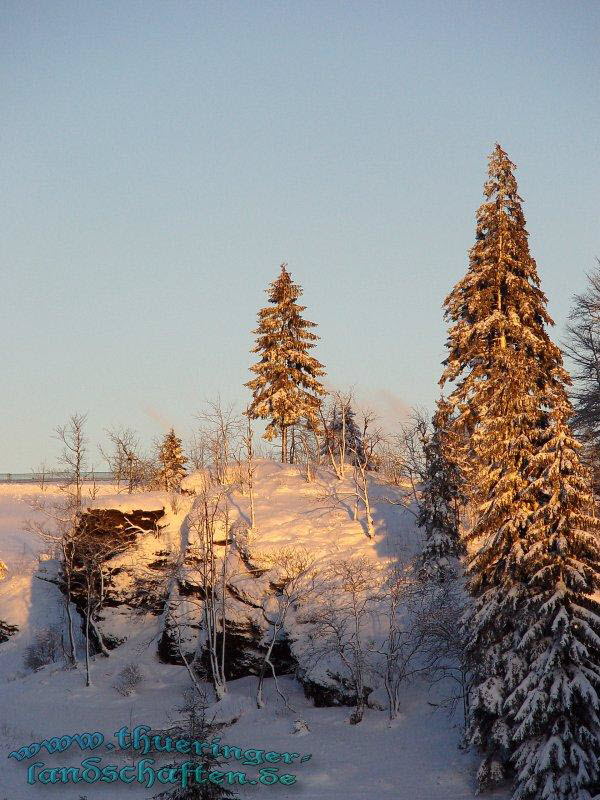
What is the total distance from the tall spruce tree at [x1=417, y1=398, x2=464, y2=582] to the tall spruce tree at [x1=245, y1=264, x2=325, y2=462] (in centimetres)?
1844

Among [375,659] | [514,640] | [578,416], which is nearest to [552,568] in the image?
[514,640]

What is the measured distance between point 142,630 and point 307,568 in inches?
400

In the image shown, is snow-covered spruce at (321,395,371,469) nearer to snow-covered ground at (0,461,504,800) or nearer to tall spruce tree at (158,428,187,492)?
snow-covered ground at (0,461,504,800)

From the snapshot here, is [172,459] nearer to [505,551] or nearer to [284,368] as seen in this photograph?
[284,368]

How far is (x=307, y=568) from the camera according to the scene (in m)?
33.3

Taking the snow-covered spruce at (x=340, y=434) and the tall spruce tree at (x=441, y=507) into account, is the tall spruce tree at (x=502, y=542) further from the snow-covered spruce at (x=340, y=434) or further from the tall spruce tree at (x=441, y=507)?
the snow-covered spruce at (x=340, y=434)

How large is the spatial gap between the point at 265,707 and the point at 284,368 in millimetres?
25635

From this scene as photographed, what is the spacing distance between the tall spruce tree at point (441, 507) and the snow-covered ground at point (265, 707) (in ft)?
11.5

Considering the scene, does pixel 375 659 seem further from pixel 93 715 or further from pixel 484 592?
pixel 93 715

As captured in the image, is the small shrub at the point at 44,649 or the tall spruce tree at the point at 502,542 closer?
the tall spruce tree at the point at 502,542

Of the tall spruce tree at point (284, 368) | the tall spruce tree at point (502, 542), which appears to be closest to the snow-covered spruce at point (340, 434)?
the tall spruce tree at point (284, 368)

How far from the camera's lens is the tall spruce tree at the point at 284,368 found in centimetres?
4959

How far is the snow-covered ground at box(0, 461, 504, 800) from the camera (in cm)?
2205

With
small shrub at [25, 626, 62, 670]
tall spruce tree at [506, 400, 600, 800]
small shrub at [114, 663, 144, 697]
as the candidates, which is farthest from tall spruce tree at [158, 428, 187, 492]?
tall spruce tree at [506, 400, 600, 800]
